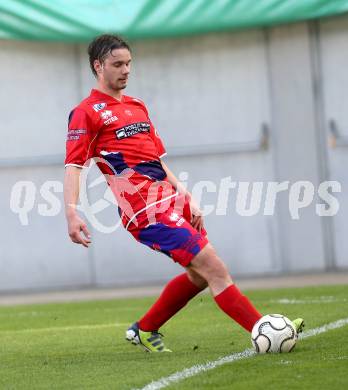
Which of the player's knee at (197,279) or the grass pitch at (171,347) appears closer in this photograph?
the grass pitch at (171,347)

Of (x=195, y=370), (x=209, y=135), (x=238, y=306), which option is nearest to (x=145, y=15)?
(x=209, y=135)

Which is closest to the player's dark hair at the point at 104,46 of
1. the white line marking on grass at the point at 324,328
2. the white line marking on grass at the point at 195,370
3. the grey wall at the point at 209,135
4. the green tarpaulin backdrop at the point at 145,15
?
the white line marking on grass at the point at 195,370

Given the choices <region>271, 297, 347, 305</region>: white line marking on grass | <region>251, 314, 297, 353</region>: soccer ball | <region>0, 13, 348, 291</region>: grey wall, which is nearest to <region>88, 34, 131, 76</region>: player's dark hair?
<region>251, 314, 297, 353</region>: soccer ball

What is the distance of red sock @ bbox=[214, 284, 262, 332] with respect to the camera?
21.8 feet

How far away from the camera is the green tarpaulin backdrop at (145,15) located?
13.7m

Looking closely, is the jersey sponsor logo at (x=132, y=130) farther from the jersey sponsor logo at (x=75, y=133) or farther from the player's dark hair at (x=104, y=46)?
the player's dark hair at (x=104, y=46)

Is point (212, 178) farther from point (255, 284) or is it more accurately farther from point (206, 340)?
point (206, 340)

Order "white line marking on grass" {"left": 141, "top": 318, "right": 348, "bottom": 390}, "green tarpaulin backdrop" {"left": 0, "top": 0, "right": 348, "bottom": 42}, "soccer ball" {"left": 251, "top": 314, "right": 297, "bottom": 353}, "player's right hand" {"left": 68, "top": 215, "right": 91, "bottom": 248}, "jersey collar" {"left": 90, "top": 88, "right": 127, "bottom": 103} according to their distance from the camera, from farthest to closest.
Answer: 1. "green tarpaulin backdrop" {"left": 0, "top": 0, "right": 348, "bottom": 42}
2. "jersey collar" {"left": 90, "top": 88, "right": 127, "bottom": 103}
3. "soccer ball" {"left": 251, "top": 314, "right": 297, "bottom": 353}
4. "player's right hand" {"left": 68, "top": 215, "right": 91, "bottom": 248}
5. "white line marking on grass" {"left": 141, "top": 318, "right": 348, "bottom": 390}

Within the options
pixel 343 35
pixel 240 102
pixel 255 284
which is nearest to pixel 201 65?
pixel 240 102

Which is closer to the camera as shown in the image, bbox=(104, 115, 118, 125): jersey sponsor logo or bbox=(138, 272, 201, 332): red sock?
bbox=(104, 115, 118, 125): jersey sponsor logo

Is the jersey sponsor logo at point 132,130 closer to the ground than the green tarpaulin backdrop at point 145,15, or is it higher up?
closer to the ground

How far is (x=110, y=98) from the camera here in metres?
7.07

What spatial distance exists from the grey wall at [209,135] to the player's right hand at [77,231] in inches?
314

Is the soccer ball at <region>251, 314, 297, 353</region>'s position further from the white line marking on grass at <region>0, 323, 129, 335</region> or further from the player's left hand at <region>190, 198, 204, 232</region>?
the white line marking on grass at <region>0, 323, 129, 335</region>
